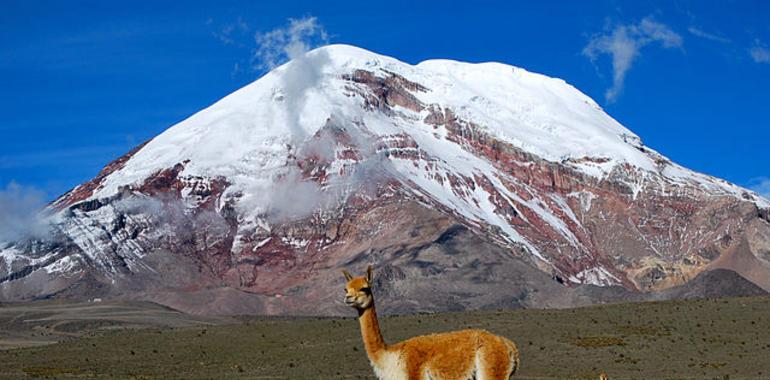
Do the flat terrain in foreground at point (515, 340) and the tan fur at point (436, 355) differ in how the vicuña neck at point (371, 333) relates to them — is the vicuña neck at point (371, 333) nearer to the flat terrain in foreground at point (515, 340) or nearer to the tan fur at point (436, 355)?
the tan fur at point (436, 355)

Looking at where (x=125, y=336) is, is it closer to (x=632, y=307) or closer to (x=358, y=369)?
(x=358, y=369)

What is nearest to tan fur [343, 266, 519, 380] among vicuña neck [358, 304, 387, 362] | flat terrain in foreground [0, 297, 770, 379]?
vicuña neck [358, 304, 387, 362]

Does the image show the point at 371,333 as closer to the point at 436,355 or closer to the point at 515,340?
the point at 436,355

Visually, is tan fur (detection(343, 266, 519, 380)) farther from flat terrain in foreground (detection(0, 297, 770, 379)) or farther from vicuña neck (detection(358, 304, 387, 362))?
flat terrain in foreground (detection(0, 297, 770, 379))

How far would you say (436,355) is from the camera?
59.7 ft

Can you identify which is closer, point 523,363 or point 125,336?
point 523,363

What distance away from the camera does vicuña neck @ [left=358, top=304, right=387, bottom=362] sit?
17.7 m

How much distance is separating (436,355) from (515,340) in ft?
153

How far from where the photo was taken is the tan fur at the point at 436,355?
701 inches

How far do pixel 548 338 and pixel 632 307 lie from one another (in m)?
15.4

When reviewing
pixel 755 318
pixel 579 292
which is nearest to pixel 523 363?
pixel 755 318


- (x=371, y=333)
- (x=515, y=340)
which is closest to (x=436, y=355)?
(x=371, y=333)

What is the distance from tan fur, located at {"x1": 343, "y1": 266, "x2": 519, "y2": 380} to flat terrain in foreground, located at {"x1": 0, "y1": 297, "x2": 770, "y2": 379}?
31293 millimetres

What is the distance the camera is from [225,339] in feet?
231
